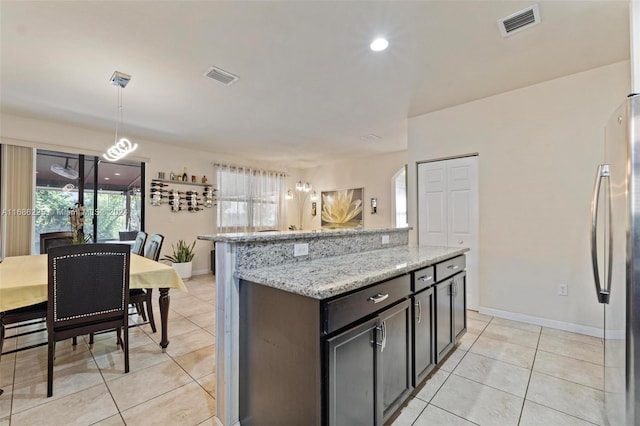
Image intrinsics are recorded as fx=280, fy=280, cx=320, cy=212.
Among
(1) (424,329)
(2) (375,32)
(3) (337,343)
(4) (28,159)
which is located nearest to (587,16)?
(2) (375,32)

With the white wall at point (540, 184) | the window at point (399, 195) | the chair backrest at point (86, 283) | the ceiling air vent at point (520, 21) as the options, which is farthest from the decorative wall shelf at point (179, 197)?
the ceiling air vent at point (520, 21)

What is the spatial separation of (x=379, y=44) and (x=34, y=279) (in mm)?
3206

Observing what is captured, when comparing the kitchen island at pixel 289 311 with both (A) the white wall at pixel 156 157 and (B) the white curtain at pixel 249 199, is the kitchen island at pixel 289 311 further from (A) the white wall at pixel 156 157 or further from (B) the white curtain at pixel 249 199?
(B) the white curtain at pixel 249 199

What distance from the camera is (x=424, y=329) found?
6.16ft

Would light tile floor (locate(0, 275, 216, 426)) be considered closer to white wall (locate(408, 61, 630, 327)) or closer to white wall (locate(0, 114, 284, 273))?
white wall (locate(0, 114, 284, 273))

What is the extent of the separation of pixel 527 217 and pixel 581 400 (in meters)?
1.87

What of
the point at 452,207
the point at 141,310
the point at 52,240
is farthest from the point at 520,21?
the point at 52,240

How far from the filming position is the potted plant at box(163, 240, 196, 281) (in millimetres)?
5168

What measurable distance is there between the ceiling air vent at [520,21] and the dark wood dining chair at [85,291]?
3257 millimetres

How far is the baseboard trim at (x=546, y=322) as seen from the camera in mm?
2748

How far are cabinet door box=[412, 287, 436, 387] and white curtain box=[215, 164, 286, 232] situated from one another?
507cm

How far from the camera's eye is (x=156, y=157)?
17.4ft

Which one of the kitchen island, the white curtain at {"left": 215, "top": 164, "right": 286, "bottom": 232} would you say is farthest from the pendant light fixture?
the white curtain at {"left": 215, "top": 164, "right": 286, "bottom": 232}

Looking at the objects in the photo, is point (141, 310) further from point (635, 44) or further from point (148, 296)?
point (635, 44)
